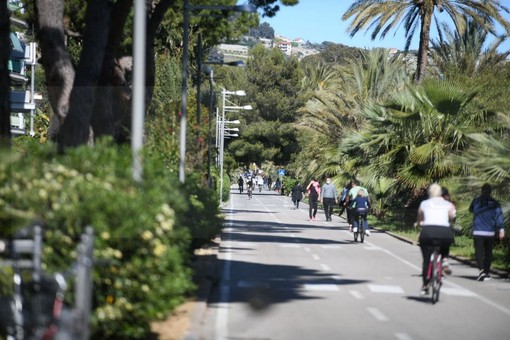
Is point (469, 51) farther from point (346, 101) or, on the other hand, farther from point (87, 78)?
point (87, 78)

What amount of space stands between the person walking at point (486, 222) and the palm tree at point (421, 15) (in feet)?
62.0

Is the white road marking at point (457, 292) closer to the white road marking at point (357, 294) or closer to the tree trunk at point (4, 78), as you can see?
the white road marking at point (357, 294)

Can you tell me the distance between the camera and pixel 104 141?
11.8 metres

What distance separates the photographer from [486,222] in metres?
18.5

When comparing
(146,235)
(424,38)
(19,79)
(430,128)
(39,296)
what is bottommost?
(39,296)

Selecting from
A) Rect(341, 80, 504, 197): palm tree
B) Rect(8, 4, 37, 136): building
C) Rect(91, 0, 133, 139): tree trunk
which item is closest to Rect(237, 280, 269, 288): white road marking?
Rect(91, 0, 133, 139): tree trunk

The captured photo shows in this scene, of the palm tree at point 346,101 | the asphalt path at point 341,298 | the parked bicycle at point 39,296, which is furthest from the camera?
the palm tree at point 346,101

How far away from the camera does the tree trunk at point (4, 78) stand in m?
15.6

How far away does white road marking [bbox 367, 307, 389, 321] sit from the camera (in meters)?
13.1

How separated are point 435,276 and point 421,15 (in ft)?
80.3

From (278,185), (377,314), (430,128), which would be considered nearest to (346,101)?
(430,128)

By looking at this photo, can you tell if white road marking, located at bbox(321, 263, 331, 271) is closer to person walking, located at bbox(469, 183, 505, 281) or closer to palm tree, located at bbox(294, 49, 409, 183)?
person walking, located at bbox(469, 183, 505, 281)

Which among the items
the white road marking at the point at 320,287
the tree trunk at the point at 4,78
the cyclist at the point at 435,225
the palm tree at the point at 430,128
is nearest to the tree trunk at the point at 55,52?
the tree trunk at the point at 4,78

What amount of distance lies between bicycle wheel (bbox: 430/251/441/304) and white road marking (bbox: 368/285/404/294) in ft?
5.12
